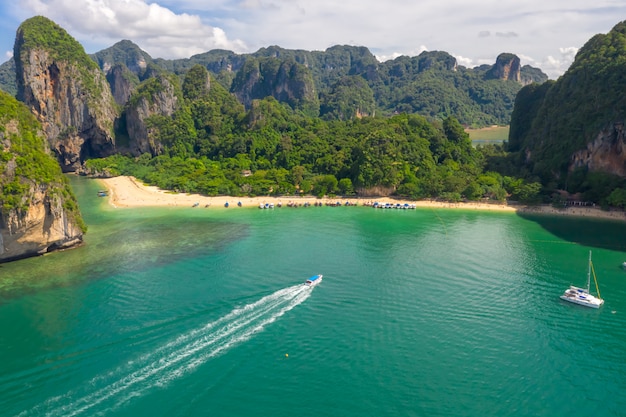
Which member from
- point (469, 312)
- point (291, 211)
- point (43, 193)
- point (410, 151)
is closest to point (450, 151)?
point (410, 151)

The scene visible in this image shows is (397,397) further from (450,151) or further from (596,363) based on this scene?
(450,151)

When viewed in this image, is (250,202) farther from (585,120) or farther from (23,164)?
(585,120)

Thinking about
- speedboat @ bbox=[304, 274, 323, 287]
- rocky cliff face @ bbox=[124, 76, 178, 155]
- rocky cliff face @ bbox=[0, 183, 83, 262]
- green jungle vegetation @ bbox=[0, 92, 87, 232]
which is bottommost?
speedboat @ bbox=[304, 274, 323, 287]

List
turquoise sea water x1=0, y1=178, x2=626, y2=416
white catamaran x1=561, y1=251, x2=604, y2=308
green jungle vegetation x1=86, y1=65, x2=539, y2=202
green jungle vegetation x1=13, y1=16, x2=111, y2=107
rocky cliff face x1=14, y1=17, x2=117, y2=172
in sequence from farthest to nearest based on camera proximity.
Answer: rocky cliff face x1=14, y1=17, x2=117, y2=172
green jungle vegetation x1=13, y1=16, x2=111, y2=107
green jungle vegetation x1=86, y1=65, x2=539, y2=202
white catamaran x1=561, y1=251, x2=604, y2=308
turquoise sea water x1=0, y1=178, x2=626, y2=416

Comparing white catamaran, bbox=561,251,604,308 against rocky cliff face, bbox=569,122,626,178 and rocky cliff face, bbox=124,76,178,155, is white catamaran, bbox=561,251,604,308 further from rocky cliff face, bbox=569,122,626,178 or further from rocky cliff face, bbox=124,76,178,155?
rocky cliff face, bbox=124,76,178,155

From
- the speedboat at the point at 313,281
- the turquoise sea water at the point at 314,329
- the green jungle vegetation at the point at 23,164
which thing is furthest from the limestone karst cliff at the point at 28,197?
the speedboat at the point at 313,281

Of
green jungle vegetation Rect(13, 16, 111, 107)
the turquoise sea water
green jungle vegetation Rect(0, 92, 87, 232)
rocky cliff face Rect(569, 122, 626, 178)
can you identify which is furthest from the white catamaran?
green jungle vegetation Rect(13, 16, 111, 107)
